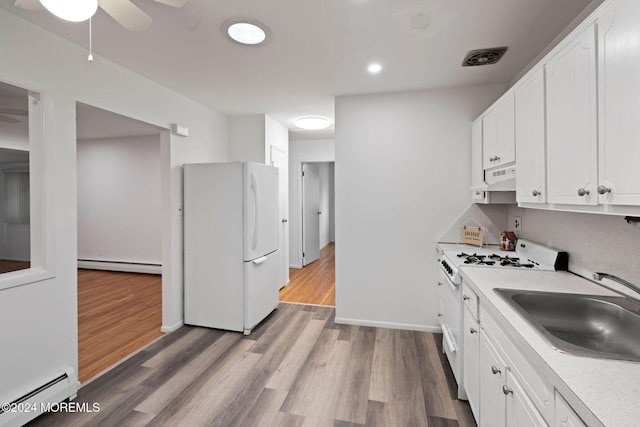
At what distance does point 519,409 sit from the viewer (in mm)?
1120

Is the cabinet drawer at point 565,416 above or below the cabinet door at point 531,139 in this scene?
below

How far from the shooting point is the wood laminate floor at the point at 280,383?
188cm

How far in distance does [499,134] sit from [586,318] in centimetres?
140

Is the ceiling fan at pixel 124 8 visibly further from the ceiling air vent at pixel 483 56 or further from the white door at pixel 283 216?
the white door at pixel 283 216

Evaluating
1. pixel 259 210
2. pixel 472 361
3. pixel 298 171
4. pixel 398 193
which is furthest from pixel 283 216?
pixel 472 361

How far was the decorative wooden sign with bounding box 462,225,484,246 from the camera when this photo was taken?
112 inches

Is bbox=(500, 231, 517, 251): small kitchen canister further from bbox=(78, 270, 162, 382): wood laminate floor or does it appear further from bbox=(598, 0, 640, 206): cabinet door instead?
bbox=(78, 270, 162, 382): wood laminate floor

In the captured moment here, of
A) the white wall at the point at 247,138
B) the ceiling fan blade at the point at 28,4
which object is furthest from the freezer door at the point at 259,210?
the ceiling fan blade at the point at 28,4

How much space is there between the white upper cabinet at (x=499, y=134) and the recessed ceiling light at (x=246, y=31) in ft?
5.83

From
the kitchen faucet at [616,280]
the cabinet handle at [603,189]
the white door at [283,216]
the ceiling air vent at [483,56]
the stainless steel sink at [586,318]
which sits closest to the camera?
the cabinet handle at [603,189]

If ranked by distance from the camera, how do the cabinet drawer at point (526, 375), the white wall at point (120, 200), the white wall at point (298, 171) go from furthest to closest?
1. the white wall at point (298, 171)
2. the white wall at point (120, 200)
3. the cabinet drawer at point (526, 375)

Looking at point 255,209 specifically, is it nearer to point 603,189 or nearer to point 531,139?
point 531,139

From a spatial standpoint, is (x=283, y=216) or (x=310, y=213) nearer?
(x=283, y=216)

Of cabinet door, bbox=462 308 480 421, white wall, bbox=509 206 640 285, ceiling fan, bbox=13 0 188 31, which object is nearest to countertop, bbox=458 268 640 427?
cabinet door, bbox=462 308 480 421
